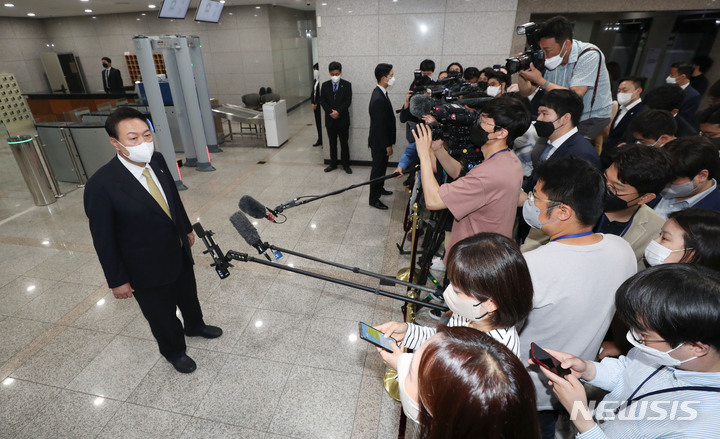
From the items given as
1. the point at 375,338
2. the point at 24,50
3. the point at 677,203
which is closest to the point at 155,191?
the point at 375,338

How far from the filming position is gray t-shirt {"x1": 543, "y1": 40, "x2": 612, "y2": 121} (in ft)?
8.46

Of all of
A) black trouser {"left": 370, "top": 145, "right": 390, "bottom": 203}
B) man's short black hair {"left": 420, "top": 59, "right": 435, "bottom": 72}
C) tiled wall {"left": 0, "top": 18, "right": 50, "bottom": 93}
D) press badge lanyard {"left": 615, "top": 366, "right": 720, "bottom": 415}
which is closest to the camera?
press badge lanyard {"left": 615, "top": 366, "right": 720, "bottom": 415}

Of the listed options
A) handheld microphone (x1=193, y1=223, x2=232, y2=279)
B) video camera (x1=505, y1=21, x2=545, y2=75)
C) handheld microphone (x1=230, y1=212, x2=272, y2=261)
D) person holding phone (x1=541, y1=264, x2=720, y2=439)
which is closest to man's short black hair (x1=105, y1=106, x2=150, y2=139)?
handheld microphone (x1=193, y1=223, x2=232, y2=279)

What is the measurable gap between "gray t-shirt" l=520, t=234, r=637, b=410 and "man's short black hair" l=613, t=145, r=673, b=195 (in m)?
0.63

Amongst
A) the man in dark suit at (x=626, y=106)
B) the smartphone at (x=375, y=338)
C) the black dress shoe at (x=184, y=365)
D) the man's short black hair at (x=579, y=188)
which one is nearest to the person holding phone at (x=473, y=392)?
the smartphone at (x=375, y=338)

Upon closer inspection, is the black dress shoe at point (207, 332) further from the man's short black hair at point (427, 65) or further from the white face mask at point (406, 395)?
the man's short black hair at point (427, 65)

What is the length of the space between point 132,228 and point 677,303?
2.41m

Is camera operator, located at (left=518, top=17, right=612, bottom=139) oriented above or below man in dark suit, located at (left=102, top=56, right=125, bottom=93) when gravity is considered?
above

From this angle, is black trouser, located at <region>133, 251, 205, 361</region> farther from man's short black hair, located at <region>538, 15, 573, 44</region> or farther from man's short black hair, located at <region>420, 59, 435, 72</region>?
man's short black hair, located at <region>420, 59, 435, 72</region>

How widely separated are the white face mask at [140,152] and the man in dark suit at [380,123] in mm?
2972

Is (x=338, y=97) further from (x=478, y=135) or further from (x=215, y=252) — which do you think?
(x=215, y=252)

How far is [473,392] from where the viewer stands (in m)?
0.68

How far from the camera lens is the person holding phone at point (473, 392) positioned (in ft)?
2.21

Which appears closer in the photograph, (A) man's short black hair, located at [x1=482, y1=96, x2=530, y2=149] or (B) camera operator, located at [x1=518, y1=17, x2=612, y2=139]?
(A) man's short black hair, located at [x1=482, y1=96, x2=530, y2=149]
